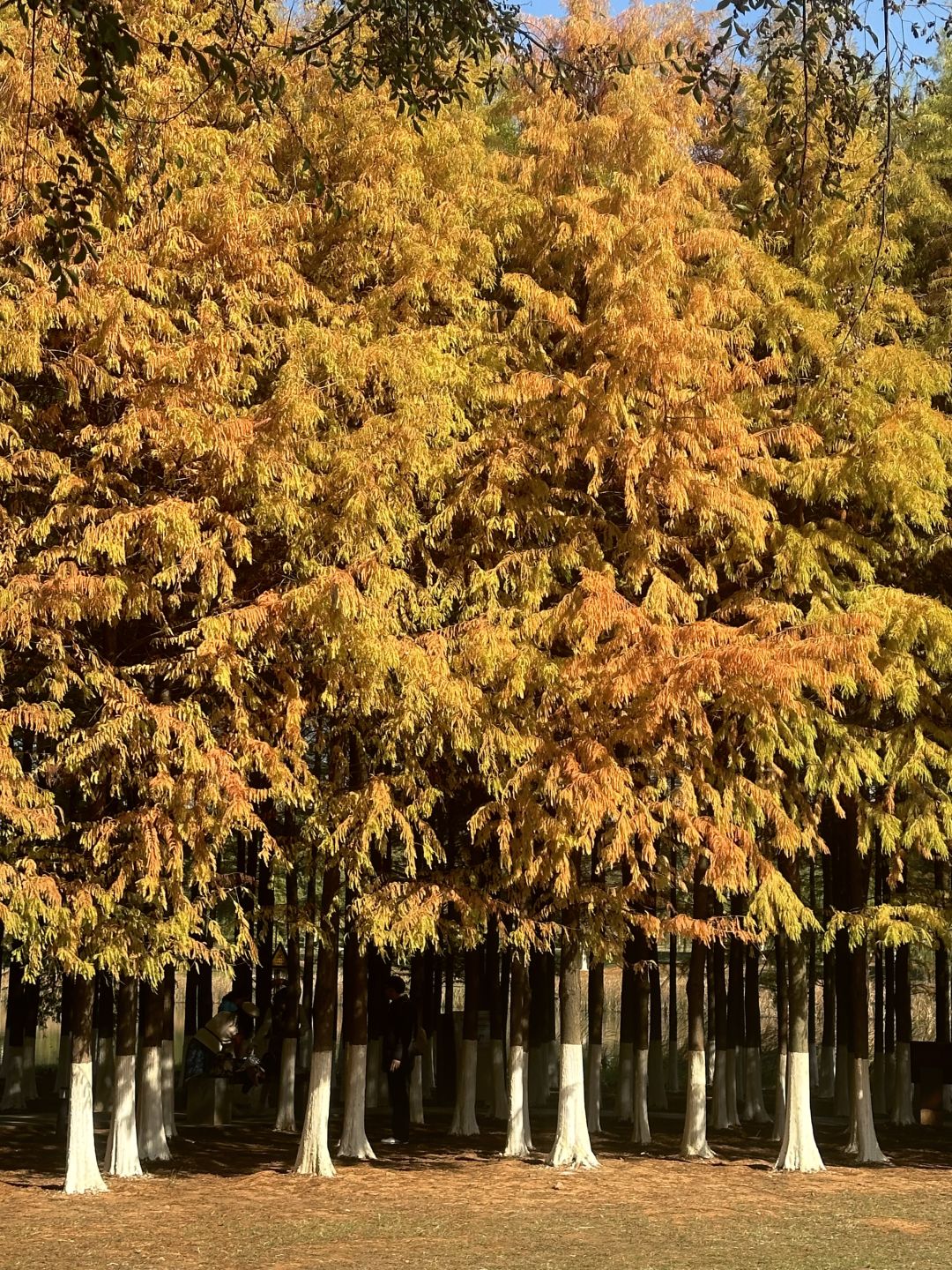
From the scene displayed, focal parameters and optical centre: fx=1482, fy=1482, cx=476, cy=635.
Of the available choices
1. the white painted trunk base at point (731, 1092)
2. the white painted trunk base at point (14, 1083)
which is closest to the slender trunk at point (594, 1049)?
the white painted trunk base at point (731, 1092)

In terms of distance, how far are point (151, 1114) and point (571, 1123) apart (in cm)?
453

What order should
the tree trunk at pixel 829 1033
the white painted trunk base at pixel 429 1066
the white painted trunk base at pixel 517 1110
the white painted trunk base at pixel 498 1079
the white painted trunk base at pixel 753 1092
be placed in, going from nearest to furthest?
the white painted trunk base at pixel 517 1110
the white painted trunk base at pixel 498 1079
the white painted trunk base at pixel 753 1092
the tree trunk at pixel 829 1033
the white painted trunk base at pixel 429 1066

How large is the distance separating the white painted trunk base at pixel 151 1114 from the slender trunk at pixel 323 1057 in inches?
76.8

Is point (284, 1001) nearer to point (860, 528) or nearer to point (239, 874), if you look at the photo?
point (239, 874)

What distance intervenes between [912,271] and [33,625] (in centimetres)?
1116

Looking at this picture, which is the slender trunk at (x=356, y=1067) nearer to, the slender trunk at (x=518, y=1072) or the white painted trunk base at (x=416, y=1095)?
the slender trunk at (x=518, y=1072)

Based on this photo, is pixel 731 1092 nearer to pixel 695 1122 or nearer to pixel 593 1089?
pixel 593 1089

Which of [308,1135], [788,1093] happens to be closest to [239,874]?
[308,1135]

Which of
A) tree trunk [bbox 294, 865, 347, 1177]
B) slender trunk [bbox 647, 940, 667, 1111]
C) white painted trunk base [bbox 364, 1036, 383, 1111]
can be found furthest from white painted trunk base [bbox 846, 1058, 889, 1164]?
white painted trunk base [bbox 364, 1036, 383, 1111]

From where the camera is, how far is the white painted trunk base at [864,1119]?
53.6 ft

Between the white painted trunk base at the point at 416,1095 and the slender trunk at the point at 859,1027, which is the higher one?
the slender trunk at the point at 859,1027

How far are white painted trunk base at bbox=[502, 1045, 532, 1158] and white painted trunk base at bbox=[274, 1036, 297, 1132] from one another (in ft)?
12.7

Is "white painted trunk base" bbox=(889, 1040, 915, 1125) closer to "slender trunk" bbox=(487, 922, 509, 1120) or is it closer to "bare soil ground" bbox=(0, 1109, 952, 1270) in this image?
"bare soil ground" bbox=(0, 1109, 952, 1270)

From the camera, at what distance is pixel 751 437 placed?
1477 centimetres
